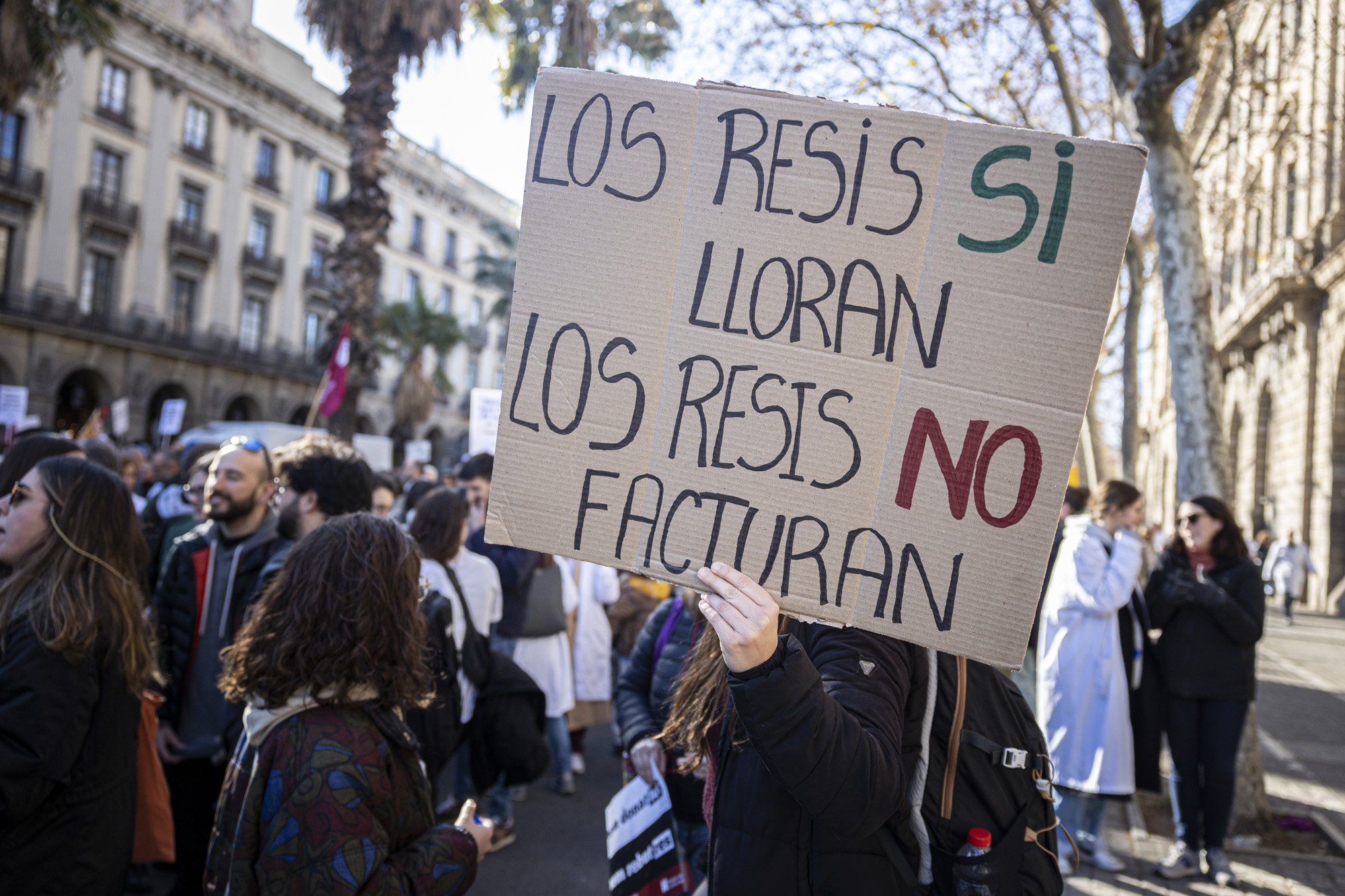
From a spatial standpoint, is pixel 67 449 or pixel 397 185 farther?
pixel 397 185

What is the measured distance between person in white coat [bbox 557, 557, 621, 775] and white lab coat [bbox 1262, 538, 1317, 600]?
14.7 metres

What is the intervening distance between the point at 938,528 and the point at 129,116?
33.9 metres

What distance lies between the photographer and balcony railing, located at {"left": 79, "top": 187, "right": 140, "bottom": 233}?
2811 centimetres

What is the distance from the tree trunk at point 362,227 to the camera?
42.2 ft

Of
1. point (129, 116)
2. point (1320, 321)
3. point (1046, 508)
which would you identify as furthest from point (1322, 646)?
point (129, 116)

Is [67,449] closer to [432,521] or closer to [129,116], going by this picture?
[432,521]

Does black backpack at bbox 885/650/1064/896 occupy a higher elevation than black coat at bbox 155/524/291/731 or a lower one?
higher

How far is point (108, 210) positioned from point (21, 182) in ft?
8.84

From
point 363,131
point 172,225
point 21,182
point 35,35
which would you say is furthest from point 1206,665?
point 172,225

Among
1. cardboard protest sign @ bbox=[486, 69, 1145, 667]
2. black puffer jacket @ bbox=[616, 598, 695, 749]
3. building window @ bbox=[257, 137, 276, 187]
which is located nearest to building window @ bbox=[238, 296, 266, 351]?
building window @ bbox=[257, 137, 276, 187]

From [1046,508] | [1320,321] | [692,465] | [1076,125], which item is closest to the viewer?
[1046,508]

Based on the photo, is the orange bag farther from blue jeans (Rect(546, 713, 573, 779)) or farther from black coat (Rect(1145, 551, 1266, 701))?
black coat (Rect(1145, 551, 1266, 701))

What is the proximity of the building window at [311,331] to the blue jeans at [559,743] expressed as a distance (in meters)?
34.1

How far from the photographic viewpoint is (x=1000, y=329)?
5.29ft
